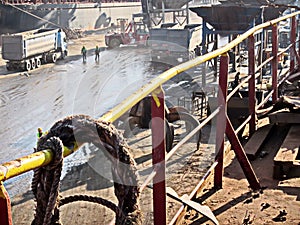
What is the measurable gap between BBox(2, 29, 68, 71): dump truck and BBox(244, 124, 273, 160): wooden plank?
69.7ft

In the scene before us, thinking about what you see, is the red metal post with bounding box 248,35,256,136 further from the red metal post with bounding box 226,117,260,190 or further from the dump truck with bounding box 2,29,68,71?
the dump truck with bounding box 2,29,68,71

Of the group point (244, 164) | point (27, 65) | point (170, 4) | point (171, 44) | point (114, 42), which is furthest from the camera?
point (170, 4)

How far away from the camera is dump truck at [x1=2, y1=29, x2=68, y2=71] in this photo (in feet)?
83.4

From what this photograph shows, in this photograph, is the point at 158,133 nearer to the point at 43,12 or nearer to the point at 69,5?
the point at 43,12

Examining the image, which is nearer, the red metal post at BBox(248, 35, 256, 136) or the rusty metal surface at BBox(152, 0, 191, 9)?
the red metal post at BBox(248, 35, 256, 136)

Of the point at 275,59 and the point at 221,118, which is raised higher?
the point at 275,59

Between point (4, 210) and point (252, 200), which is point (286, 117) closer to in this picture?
point (252, 200)

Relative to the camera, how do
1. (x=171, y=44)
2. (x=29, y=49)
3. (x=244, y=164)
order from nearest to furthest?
(x=244, y=164) → (x=171, y=44) → (x=29, y=49)

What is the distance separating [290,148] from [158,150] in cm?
236

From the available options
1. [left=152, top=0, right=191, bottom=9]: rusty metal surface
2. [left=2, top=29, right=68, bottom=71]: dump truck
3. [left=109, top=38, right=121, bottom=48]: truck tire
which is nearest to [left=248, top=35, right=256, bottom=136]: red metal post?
[left=2, top=29, right=68, bottom=71]: dump truck

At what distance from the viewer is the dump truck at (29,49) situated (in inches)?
1000

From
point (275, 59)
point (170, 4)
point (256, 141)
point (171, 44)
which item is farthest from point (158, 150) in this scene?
point (170, 4)

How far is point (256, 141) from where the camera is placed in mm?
5352

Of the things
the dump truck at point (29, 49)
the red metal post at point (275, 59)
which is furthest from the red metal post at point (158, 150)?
the dump truck at point (29, 49)
